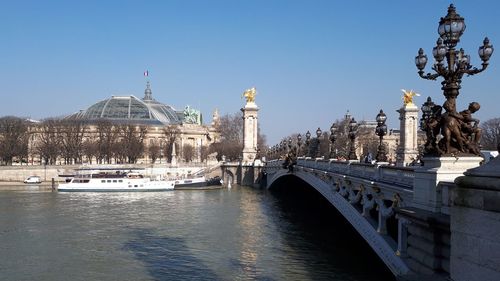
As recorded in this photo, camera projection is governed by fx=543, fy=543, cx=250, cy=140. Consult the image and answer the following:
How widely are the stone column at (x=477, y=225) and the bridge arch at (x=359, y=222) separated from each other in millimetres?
5092

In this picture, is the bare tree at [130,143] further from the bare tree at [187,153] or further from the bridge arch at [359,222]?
the bridge arch at [359,222]

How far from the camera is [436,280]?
7941mm

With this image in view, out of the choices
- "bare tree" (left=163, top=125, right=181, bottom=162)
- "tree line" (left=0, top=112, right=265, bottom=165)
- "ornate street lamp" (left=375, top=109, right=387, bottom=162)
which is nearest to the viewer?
"ornate street lamp" (left=375, top=109, right=387, bottom=162)

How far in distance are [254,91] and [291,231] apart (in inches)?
1956

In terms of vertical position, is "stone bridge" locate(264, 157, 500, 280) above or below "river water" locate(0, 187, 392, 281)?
above

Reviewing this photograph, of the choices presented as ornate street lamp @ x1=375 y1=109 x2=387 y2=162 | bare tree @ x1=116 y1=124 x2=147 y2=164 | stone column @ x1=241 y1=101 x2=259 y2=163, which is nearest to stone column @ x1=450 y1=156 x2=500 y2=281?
ornate street lamp @ x1=375 y1=109 x2=387 y2=162

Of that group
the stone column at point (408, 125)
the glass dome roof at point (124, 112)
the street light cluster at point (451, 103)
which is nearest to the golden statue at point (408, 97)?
the stone column at point (408, 125)

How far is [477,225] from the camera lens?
20.3 ft

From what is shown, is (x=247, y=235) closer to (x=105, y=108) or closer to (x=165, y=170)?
(x=165, y=170)

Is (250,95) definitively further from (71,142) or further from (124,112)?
(124,112)

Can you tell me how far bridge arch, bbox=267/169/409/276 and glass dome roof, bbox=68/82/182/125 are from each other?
91565 millimetres

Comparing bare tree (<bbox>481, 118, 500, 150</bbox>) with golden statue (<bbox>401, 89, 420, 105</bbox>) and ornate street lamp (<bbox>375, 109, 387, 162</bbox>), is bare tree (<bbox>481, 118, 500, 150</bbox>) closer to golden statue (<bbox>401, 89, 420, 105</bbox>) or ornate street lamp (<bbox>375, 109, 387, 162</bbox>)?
golden statue (<bbox>401, 89, 420, 105</bbox>)

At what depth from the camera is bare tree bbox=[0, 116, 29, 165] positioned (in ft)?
260

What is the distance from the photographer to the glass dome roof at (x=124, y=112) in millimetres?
114812
